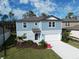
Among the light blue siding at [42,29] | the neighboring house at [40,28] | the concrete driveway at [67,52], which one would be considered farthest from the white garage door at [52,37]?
the concrete driveway at [67,52]

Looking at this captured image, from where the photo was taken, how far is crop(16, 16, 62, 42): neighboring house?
33.2 meters

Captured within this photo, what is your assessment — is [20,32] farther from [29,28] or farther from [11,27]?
[11,27]

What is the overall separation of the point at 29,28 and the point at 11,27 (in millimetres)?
11695

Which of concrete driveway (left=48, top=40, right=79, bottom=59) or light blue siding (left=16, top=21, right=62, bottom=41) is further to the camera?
light blue siding (left=16, top=21, right=62, bottom=41)

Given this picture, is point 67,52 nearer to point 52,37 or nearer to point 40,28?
point 52,37

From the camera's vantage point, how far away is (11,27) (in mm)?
45500

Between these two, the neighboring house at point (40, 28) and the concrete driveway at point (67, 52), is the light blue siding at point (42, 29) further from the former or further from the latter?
the concrete driveway at point (67, 52)

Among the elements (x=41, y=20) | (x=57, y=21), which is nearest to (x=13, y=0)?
(x=41, y=20)

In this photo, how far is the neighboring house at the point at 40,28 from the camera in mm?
33250

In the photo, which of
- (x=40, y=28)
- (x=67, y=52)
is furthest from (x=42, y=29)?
(x=67, y=52)

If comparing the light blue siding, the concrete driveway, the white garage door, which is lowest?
the concrete driveway

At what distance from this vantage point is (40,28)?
34.5 metres

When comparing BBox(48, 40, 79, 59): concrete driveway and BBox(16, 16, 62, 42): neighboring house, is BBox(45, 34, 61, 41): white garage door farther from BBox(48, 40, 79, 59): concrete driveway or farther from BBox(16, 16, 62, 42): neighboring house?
BBox(48, 40, 79, 59): concrete driveway

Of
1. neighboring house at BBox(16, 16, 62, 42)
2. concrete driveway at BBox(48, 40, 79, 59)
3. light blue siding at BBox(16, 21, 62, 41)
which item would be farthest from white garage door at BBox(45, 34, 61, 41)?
concrete driveway at BBox(48, 40, 79, 59)
